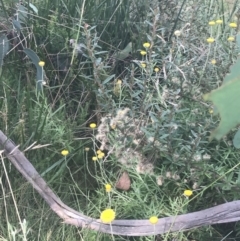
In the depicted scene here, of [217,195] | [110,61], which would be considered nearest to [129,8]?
[110,61]

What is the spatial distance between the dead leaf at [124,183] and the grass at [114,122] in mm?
21

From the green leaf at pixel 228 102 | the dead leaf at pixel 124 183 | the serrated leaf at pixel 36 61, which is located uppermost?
the green leaf at pixel 228 102

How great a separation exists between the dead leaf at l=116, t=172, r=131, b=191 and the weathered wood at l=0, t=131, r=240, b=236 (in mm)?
187

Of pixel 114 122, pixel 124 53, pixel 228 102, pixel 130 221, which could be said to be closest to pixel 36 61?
pixel 124 53

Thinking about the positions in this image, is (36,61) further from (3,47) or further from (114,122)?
(114,122)

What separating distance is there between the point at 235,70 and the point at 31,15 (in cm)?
178

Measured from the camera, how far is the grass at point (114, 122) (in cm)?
142

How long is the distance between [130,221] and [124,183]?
0.66 feet

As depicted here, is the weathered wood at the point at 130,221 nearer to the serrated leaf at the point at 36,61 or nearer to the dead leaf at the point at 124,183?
the dead leaf at the point at 124,183

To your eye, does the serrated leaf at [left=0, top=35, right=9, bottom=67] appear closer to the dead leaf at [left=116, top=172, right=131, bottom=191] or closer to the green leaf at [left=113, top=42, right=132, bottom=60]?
the green leaf at [left=113, top=42, right=132, bottom=60]

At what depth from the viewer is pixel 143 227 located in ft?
4.31

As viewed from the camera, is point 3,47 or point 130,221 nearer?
point 130,221

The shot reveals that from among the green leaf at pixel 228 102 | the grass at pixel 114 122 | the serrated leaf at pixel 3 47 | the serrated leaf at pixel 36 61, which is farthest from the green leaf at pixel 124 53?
the green leaf at pixel 228 102

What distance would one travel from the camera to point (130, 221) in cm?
133
